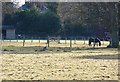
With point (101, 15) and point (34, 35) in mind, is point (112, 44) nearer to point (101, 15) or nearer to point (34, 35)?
point (101, 15)

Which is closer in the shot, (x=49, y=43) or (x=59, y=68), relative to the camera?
(x=59, y=68)

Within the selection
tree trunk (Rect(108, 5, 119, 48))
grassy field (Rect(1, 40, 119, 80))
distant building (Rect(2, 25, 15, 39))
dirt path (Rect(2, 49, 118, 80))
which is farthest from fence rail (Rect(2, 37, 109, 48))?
dirt path (Rect(2, 49, 118, 80))

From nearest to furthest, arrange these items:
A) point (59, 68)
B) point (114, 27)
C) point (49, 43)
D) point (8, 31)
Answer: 1. point (59, 68)
2. point (114, 27)
3. point (49, 43)
4. point (8, 31)

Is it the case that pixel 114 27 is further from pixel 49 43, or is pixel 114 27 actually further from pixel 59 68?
pixel 59 68

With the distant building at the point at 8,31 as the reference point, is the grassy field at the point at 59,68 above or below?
below

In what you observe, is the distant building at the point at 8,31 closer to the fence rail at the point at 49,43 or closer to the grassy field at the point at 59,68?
the fence rail at the point at 49,43

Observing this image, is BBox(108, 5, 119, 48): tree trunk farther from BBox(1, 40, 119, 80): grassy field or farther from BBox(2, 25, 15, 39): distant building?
BBox(2, 25, 15, 39): distant building

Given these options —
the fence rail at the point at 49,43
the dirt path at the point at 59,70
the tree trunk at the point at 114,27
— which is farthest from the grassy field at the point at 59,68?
the fence rail at the point at 49,43

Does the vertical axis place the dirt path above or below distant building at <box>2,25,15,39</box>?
below

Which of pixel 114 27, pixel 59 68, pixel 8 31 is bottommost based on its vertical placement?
pixel 59 68

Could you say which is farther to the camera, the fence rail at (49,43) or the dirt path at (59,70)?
the fence rail at (49,43)

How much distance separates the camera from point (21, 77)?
42.0 ft

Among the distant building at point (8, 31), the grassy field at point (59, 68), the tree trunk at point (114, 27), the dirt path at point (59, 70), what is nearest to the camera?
the dirt path at point (59, 70)

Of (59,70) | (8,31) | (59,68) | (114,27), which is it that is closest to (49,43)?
(114,27)
